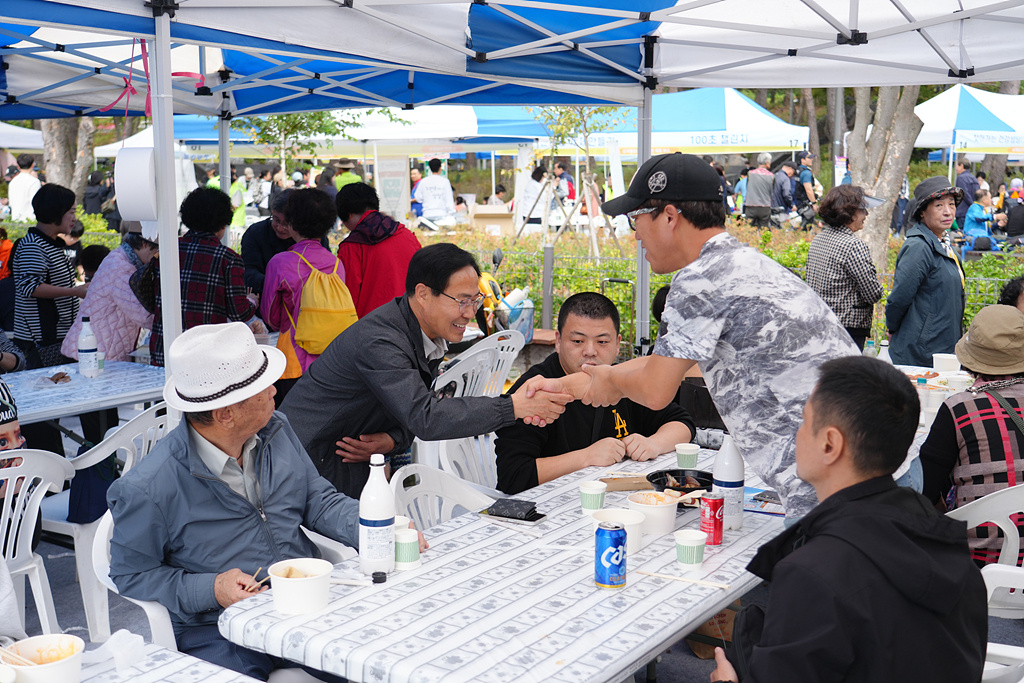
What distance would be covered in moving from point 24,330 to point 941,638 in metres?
6.34

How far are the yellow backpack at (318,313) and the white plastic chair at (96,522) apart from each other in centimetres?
127

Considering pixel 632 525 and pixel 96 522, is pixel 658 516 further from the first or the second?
pixel 96 522

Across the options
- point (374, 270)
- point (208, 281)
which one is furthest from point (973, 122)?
point (208, 281)

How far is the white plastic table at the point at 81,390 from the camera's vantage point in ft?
14.2

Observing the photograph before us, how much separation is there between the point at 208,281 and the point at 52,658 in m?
3.35

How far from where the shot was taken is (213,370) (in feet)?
8.02

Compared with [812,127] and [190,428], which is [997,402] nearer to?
[190,428]

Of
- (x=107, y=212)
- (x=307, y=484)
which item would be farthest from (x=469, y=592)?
(x=107, y=212)

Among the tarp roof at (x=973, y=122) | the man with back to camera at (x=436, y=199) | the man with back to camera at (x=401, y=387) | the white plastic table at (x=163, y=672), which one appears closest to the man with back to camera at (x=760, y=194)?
the tarp roof at (x=973, y=122)

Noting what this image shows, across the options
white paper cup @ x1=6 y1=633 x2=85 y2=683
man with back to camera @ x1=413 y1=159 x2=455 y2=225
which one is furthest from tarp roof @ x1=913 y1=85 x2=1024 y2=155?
white paper cup @ x1=6 y1=633 x2=85 y2=683

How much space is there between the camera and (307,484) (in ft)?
9.16

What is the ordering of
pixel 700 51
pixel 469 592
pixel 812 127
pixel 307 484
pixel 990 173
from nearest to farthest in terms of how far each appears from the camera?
1. pixel 469 592
2. pixel 307 484
3. pixel 700 51
4. pixel 990 173
5. pixel 812 127

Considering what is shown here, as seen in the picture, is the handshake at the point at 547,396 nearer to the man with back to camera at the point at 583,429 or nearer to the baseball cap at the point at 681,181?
the man with back to camera at the point at 583,429

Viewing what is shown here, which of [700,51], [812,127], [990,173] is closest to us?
[700,51]
